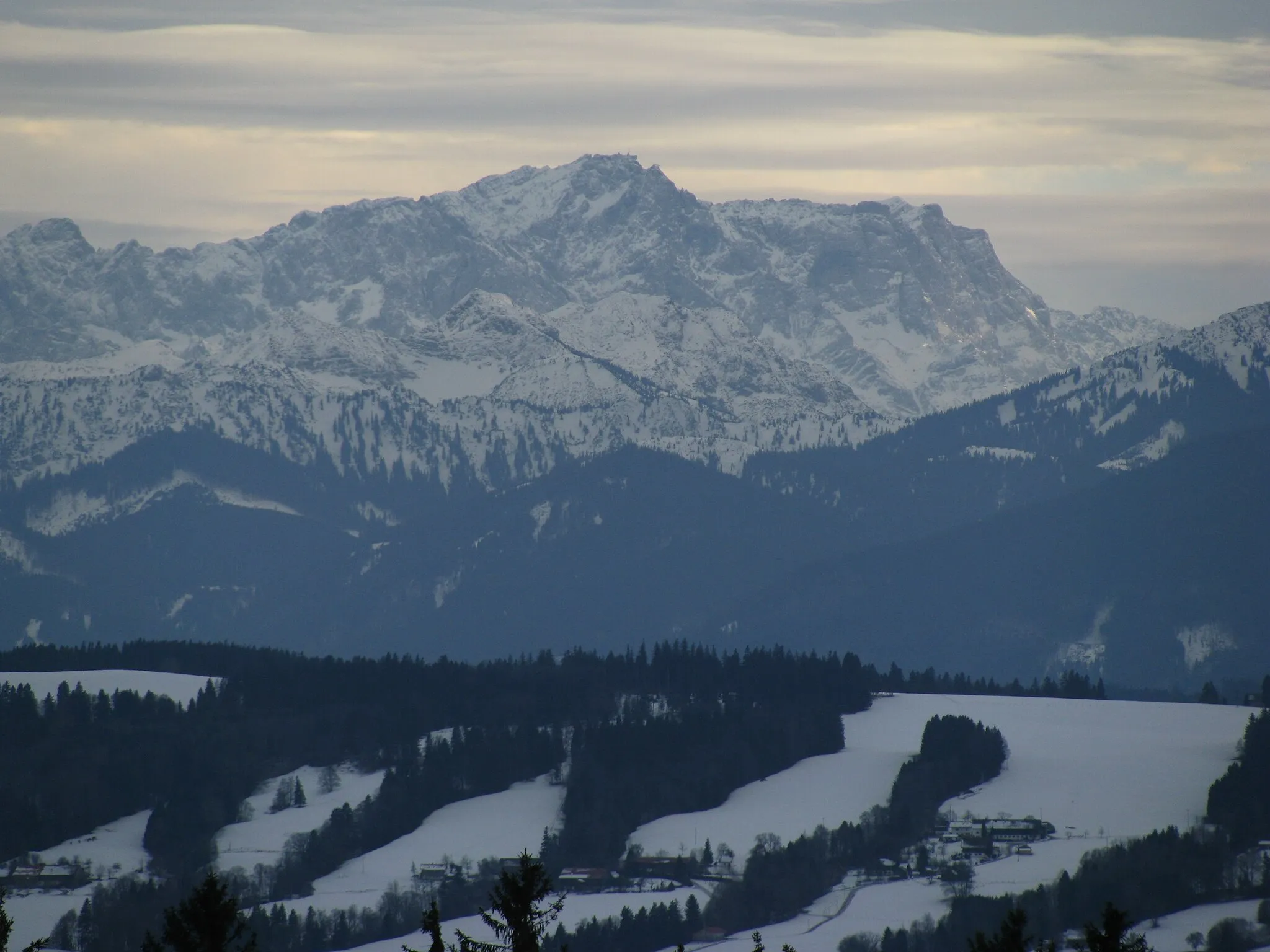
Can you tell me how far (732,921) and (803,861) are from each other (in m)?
13.3

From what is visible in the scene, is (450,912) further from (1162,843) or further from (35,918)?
(1162,843)

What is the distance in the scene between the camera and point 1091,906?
176750mm

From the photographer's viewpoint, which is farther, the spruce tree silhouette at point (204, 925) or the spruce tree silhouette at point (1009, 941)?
the spruce tree silhouette at point (1009, 941)

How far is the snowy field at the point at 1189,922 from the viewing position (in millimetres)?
167875

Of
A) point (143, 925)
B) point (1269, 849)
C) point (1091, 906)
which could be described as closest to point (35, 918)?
point (143, 925)

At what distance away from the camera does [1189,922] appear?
174 metres

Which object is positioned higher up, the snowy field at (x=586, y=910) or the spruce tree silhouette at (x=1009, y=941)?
the spruce tree silhouette at (x=1009, y=941)

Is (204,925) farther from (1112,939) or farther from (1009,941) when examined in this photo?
(1112,939)

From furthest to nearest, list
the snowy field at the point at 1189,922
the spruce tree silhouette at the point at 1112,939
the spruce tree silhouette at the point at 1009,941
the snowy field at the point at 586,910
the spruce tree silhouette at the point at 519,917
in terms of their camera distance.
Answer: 1. the snowy field at the point at 586,910
2. the snowy field at the point at 1189,922
3. the spruce tree silhouette at the point at 519,917
4. the spruce tree silhouette at the point at 1009,941
5. the spruce tree silhouette at the point at 1112,939

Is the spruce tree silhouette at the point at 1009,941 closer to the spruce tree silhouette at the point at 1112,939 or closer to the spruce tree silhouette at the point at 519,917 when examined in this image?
the spruce tree silhouette at the point at 1112,939

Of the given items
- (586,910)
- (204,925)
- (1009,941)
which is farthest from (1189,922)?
(204,925)

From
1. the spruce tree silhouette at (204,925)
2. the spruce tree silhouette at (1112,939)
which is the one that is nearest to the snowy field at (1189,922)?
the spruce tree silhouette at (1112,939)

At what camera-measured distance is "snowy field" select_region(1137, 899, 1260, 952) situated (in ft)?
551

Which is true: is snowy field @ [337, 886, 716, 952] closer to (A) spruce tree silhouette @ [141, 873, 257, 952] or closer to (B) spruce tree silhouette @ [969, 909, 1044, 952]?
(A) spruce tree silhouette @ [141, 873, 257, 952]
